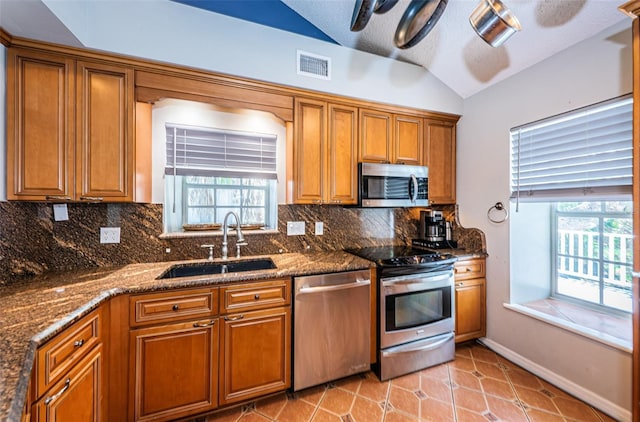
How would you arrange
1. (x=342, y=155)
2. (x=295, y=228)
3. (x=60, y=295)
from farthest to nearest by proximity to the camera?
(x=295, y=228)
(x=342, y=155)
(x=60, y=295)

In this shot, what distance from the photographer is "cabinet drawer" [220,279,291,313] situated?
171 cm

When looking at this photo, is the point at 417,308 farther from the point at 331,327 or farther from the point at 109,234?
the point at 109,234

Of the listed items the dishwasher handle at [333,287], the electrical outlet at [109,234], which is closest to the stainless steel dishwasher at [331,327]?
the dishwasher handle at [333,287]

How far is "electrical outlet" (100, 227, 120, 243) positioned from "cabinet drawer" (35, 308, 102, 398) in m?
0.74

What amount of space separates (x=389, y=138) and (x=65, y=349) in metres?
2.66

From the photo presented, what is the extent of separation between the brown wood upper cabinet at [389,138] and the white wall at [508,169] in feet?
1.98

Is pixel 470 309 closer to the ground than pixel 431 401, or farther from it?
farther from it

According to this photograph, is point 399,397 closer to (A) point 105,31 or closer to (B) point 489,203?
(B) point 489,203

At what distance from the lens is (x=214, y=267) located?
6.84 feet

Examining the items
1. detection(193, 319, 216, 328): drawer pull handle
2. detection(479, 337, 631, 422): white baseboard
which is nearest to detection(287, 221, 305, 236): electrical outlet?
detection(193, 319, 216, 328): drawer pull handle

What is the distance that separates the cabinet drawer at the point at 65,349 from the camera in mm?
995

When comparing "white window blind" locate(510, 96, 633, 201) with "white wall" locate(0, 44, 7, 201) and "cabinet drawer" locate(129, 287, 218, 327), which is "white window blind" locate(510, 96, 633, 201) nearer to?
"cabinet drawer" locate(129, 287, 218, 327)

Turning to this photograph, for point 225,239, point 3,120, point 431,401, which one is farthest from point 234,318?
point 3,120

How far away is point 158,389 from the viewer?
5.17 feet
